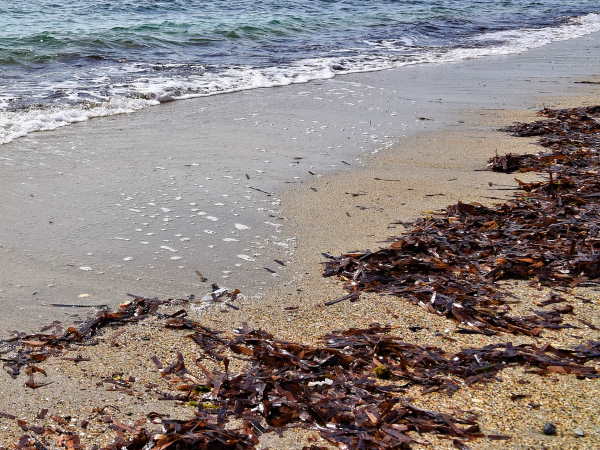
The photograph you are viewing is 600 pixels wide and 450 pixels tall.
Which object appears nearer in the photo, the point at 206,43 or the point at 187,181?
the point at 187,181

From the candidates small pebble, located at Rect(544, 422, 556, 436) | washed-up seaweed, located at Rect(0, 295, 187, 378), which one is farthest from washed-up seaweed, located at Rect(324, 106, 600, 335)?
washed-up seaweed, located at Rect(0, 295, 187, 378)

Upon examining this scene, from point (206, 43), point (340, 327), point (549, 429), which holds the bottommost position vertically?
point (340, 327)

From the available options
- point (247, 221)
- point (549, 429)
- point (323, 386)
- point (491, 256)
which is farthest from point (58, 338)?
point (491, 256)

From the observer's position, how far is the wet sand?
363 centimetres

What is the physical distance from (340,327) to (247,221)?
1.50 metres

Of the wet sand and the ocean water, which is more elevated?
the ocean water

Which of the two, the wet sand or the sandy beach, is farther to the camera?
the wet sand

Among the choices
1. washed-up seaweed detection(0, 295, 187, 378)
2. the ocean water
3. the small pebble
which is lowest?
washed-up seaweed detection(0, 295, 187, 378)

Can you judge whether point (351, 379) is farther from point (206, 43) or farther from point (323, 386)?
point (206, 43)

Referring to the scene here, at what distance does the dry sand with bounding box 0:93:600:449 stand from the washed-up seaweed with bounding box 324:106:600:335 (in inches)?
4.3

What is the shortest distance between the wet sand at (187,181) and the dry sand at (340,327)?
141 millimetres

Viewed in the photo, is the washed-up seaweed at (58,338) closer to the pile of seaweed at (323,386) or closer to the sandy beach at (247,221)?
the sandy beach at (247,221)

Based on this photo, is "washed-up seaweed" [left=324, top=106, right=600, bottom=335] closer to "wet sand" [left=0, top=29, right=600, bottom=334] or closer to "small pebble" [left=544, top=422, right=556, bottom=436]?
"wet sand" [left=0, top=29, right=600, bottom=334]

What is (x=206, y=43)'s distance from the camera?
1343 cm
